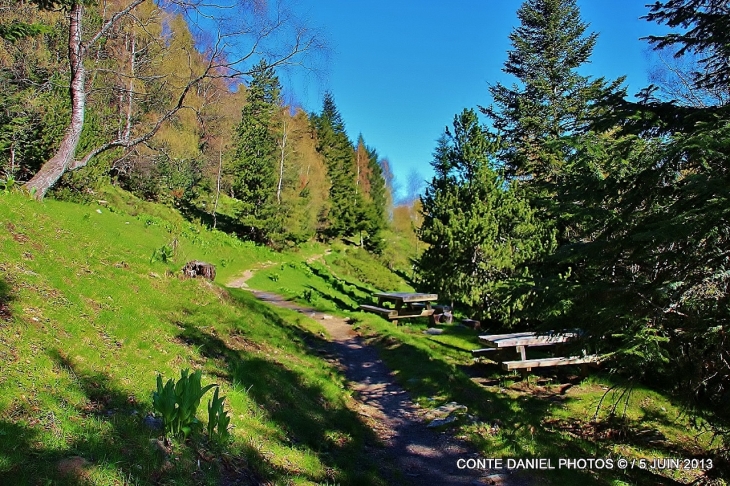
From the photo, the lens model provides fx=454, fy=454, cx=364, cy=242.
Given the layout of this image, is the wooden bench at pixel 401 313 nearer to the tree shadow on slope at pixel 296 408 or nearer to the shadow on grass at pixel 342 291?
the shadow on grass at pixel 342 291

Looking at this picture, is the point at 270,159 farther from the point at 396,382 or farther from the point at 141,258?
the point at 396,382

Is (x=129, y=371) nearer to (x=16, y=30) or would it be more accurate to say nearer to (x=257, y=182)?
(x=16, y=30)

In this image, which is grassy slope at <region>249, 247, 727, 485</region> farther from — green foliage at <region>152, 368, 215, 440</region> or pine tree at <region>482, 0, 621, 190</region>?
pine tree at <region>482, 0, 621, 190</region>

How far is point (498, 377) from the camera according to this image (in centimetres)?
1096

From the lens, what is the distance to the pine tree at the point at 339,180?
45062 millimetres

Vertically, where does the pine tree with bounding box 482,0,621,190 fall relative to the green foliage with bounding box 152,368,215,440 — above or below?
above

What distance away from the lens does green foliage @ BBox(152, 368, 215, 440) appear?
355 centimetres

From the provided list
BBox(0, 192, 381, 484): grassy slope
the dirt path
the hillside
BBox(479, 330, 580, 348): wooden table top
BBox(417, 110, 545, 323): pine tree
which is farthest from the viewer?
BBox(417, 110, 545, 323): pine tree

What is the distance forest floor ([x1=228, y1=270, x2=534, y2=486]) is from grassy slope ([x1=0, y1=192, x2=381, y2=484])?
442 millimetres

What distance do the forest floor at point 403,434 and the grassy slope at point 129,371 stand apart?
442mm

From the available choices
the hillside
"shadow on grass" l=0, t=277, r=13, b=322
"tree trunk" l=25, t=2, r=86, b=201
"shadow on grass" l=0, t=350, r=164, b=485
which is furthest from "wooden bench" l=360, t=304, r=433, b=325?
"shadow on grass" l=0, t=350, r=164, b=485

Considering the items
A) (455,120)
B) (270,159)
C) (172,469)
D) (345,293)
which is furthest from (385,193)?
(172,469)

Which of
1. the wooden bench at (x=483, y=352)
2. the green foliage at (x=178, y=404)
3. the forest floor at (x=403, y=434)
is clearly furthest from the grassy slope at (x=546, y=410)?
the green foliage at (x=178, y=404)

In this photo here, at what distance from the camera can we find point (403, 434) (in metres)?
6.77
